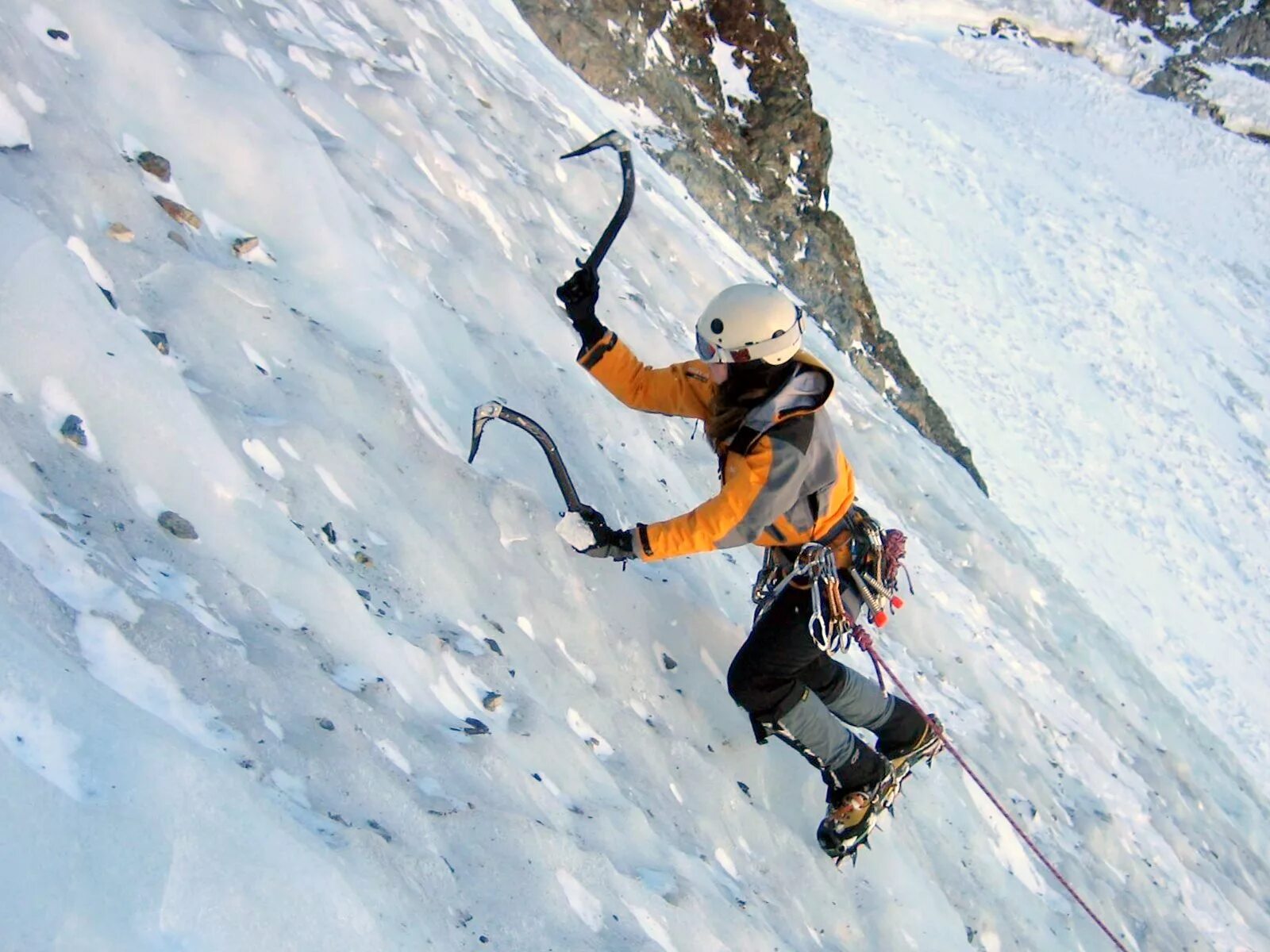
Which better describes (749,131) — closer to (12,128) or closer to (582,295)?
(582,295)

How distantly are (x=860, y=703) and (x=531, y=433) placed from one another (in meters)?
1.47

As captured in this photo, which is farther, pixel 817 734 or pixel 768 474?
pixel 817 734

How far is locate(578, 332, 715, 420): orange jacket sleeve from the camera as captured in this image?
3.64 meters

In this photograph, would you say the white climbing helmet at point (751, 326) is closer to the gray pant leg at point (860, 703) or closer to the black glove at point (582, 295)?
the black glove at point (582, 295)

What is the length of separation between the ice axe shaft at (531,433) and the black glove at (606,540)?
0.12 ft

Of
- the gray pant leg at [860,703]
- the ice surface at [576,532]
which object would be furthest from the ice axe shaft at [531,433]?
the gray pant leg at [860,703]

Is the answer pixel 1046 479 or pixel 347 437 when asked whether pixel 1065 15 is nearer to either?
pixel 1046 479

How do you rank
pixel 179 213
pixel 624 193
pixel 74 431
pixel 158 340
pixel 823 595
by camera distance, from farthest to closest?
pixel 624 193 < pixel 823 595 < pixel 179 213 < pixel 158 340 < pixel 74 431

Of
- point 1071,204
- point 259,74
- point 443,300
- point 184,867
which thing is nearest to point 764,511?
point 443,300

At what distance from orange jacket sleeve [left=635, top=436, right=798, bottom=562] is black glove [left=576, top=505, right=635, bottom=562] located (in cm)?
8

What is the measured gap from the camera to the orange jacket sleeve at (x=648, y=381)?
364cm

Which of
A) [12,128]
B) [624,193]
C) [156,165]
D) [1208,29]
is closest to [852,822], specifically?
[624,193]

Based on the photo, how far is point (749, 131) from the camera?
1025cm

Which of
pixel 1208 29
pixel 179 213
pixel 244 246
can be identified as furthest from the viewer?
pixel 1208 29
